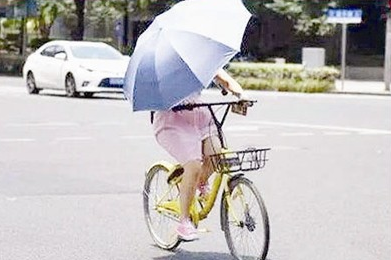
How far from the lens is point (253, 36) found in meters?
54.2

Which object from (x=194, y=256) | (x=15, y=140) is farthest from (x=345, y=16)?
(x=194, y=256)

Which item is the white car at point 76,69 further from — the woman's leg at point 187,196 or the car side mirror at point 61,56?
the woman's leg at point 187,196

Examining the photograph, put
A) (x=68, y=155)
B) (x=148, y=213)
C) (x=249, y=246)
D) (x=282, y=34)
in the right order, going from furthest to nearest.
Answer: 1. (x=282, y=34)
2. (x=68, y=155)
3. (x=148, y=213)
4. (x=249, y=246)

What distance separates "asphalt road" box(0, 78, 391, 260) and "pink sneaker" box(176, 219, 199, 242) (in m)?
0.36

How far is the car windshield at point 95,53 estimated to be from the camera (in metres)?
26.5

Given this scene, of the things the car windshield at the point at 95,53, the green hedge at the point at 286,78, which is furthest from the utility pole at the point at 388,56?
the car windshield at the point at 95,53

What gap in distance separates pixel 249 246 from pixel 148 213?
1356 mm

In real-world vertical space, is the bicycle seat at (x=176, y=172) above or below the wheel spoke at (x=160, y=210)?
above

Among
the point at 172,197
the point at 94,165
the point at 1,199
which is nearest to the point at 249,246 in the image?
the point at 172,197

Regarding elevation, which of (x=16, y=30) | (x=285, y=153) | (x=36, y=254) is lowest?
(x=16, y=30)

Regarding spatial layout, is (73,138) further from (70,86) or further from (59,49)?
(59,49)

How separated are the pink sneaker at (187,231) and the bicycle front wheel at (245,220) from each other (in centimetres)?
21

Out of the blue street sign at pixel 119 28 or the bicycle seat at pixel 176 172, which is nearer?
the bicycle seat at pixel 176 172

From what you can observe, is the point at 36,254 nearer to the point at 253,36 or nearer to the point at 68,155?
the point at 68,155
